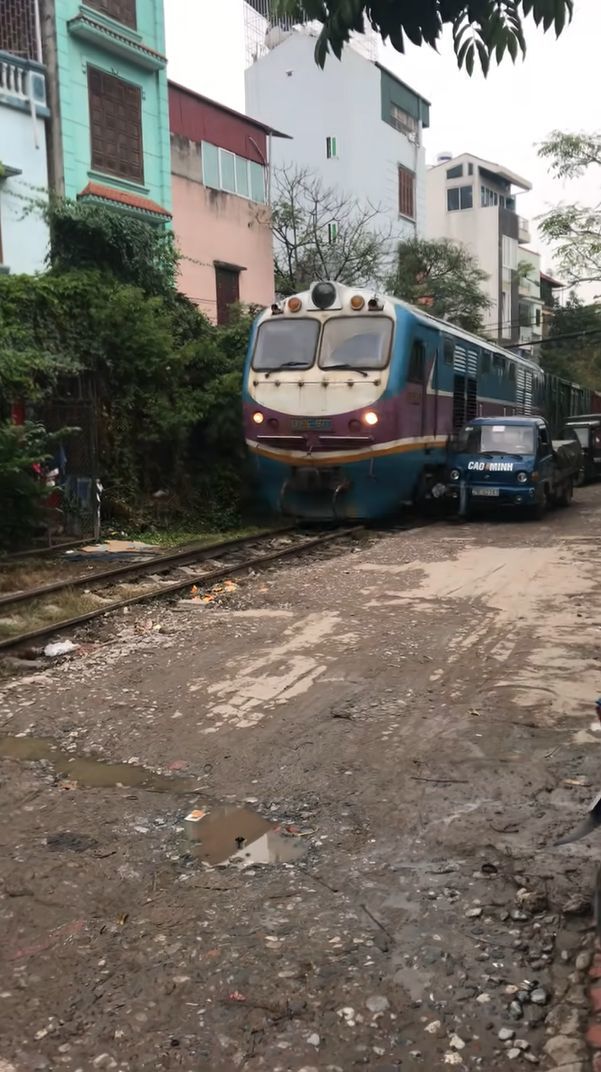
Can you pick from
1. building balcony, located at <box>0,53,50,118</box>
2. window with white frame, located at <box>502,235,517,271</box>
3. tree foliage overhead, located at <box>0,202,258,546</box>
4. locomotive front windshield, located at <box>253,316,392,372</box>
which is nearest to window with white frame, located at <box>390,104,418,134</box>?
window with white frame, located at <box>502,235,517,271</box>

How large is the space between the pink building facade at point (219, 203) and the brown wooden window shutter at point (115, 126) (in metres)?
2.09

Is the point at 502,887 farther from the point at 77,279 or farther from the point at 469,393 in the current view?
the point at 469,393

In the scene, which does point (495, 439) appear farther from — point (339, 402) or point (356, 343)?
point (339, 402)

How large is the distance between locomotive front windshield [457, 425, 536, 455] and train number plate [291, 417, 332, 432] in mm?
3674

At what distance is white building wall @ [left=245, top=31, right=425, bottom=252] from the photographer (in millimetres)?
32875

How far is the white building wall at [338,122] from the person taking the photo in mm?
32875

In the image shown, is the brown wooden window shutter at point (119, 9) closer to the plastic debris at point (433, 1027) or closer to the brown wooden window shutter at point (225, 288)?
the brown wooden window shutter at point (225, 288)

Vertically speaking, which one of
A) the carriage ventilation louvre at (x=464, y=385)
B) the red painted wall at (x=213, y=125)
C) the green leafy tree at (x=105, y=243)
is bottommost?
the carriage ventilation louvre at (x=464, y=385)

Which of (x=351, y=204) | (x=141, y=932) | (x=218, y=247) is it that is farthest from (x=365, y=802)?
(x=351, y=204)

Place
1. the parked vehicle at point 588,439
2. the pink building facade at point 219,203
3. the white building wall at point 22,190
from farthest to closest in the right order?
the parked vehicle at point 588,439, the pink building facade at point 219,203, the white building wall at point 22,190

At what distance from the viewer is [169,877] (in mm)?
3473

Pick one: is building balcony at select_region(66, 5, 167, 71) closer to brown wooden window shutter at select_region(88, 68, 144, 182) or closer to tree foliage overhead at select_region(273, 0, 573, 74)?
brown wooden window shutter at select_region(88, 68, 144, 182)

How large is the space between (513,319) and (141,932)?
52.6 meters

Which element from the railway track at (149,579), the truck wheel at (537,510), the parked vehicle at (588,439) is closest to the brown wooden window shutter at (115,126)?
the railway track at (149,579)
